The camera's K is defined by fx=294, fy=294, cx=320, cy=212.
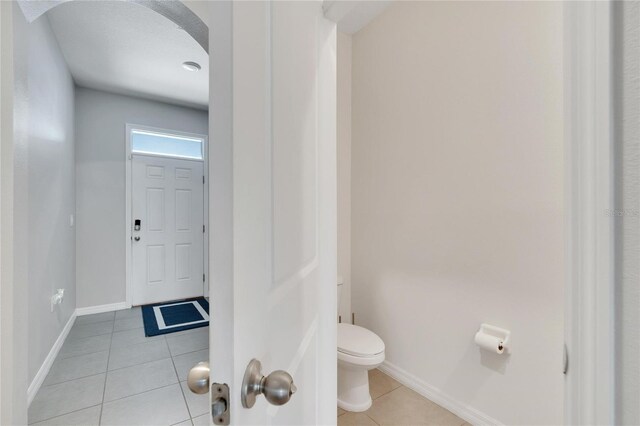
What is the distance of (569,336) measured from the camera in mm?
440

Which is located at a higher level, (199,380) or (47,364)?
(199,380)

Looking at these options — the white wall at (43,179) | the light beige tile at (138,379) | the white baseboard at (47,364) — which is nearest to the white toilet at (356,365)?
the light beige tile at (138,379)

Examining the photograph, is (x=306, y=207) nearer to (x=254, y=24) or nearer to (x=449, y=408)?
(x=254, y=24)

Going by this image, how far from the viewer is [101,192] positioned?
11.6 feet

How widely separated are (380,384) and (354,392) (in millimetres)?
324

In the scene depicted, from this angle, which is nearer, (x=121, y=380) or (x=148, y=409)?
(x=148, y=409)

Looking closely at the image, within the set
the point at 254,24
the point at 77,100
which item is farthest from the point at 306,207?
the point at 77,100

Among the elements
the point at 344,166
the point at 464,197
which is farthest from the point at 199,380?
the point at 344,166

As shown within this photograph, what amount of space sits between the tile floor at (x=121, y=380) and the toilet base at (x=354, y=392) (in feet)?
2.76

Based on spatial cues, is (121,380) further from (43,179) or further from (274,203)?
(274,203)

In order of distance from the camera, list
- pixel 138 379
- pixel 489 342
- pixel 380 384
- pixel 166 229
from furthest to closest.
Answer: pixel 166 229
pixel 138 379
pixel 380 384
pixel 489 342

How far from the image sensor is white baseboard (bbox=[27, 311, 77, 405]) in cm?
192

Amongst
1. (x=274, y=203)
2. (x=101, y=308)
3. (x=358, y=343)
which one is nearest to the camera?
(x=274, y=203)

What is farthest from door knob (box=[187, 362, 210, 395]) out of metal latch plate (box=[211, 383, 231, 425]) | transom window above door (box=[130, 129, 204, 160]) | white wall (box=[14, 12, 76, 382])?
transom window above door (box=[130, 129, 204, 160])
